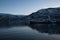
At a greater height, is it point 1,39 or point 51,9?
point 51,9

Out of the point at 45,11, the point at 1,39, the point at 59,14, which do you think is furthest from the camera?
the point at 45,11

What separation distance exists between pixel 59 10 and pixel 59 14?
3.97 m

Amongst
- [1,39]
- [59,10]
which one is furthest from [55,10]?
[1,39]

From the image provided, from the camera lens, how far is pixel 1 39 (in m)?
12.3

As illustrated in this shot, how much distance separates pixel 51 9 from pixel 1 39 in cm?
6548

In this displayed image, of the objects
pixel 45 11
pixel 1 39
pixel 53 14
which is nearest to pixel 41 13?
pixel 45 11

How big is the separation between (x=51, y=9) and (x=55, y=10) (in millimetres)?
2348

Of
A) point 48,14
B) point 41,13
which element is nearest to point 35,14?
point 41,13

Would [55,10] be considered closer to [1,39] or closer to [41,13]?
[41,13]

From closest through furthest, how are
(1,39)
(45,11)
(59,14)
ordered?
(1,39) → (59,14) → (45,11)

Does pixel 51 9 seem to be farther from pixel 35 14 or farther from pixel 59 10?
pixel 35 14

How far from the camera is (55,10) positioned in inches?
2945

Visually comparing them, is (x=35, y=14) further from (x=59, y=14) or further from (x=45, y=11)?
(x=59, y=14)

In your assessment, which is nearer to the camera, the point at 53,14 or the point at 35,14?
the point at 53,14
